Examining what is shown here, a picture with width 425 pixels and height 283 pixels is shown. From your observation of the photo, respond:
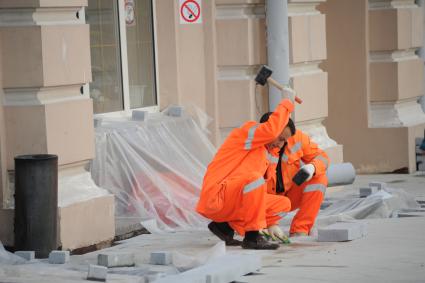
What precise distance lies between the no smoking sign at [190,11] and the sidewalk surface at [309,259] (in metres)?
2.29

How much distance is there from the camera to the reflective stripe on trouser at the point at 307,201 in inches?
363

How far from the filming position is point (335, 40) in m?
14.0

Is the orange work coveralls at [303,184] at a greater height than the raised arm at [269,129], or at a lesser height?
lesser

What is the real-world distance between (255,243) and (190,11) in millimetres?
3152

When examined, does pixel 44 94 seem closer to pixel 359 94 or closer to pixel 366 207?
pixel 366 207

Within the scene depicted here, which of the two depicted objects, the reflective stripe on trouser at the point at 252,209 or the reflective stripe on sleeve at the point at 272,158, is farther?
the reflective stripe on sleeve at the point at 272,158

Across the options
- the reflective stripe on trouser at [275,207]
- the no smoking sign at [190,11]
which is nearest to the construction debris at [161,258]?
the reflective stripe on trouser at [275,207]

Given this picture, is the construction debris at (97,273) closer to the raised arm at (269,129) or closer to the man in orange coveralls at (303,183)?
the raised arm at (269,129)

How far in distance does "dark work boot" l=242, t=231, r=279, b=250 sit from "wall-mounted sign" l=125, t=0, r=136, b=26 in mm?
2797

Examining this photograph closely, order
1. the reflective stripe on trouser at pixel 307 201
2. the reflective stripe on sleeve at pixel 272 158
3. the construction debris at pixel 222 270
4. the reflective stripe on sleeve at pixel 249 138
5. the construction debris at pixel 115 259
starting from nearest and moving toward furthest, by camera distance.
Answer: the construction debris at pixel 222 270 < the construction debris at pixel 115 259 < the reflective stripe on sleeve at pixel 249 138 < the reflective stripe on sleeve at pixel 272 158 < the reflective stripe on trouser at pixel 307 201

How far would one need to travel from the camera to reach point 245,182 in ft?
28.3

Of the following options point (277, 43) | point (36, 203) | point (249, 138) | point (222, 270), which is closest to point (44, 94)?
point (36, 203)

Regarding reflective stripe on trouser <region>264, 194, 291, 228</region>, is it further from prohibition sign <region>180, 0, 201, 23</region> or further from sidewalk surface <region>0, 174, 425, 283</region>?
prohibition sign <region>180, 0, 201, 23</region>

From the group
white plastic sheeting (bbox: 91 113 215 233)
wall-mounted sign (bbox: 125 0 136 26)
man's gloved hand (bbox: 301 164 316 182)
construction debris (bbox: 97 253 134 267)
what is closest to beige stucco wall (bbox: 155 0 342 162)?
wall-mounted sign (bbox: 125 0 136 26)
